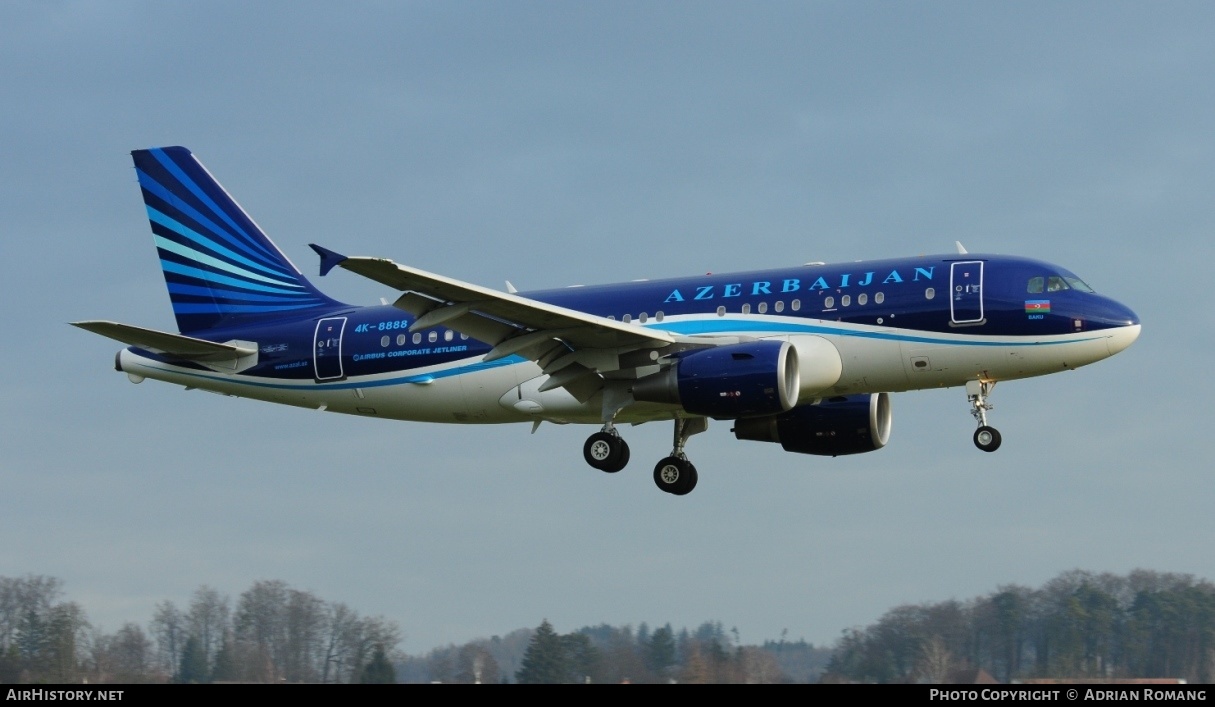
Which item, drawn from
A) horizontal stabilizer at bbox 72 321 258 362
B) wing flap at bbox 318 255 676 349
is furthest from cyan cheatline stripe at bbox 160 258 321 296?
wing flap at bbox 318 255 676 349

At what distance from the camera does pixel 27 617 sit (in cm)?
3741

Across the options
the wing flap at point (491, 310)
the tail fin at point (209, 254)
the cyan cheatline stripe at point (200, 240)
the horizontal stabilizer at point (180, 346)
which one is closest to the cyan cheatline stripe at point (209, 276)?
the tail fin at point (209, 254)

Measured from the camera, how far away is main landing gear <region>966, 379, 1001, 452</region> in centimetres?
3678

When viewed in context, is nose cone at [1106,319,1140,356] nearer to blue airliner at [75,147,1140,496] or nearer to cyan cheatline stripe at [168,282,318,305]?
blue airliner at [75,147,1140,496]

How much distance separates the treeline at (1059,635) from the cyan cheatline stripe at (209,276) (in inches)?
722

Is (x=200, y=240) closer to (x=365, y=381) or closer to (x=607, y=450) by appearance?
(x=365, y=381)

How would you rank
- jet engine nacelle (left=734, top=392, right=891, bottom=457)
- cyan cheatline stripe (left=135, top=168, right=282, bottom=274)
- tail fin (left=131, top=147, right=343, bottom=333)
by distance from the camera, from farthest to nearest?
cyan cheatline stripe (left=135, top=168, right=282, bottom=274)
tail fin (left=131, top=147, right=343, bottom=333)
jet engine nacelle (left=734, top=392, right=891, bottom=457)

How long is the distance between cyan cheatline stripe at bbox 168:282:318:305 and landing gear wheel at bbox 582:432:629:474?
934 cm

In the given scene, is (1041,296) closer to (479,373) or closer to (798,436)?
(798,436)

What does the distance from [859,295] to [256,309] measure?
1634 cm

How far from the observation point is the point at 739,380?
3516cm

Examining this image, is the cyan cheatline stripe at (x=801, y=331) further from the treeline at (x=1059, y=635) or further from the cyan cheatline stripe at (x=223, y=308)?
the cyan cheatline stripe at (x=223, y=308)

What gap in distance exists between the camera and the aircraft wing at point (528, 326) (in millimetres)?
33344
